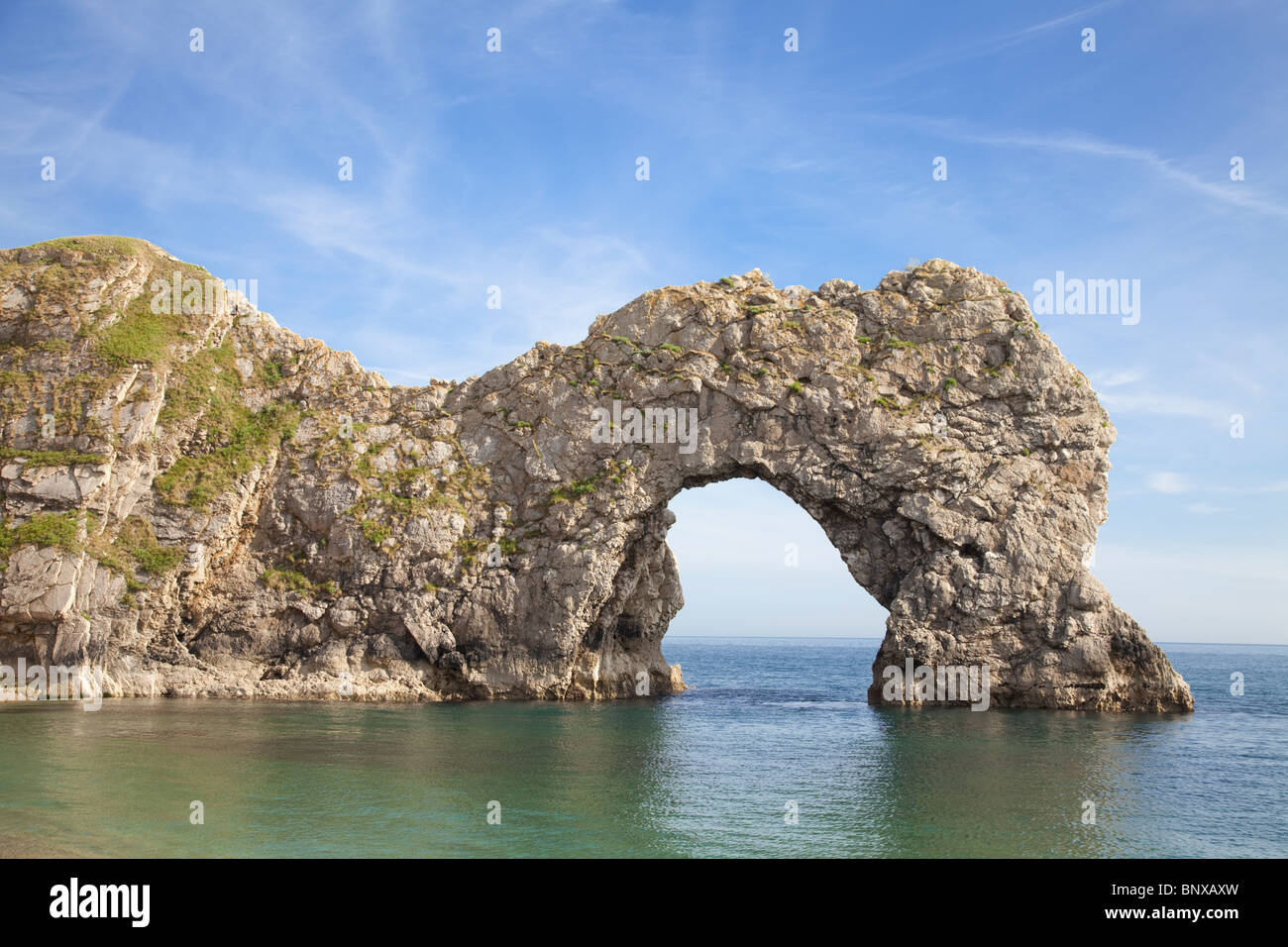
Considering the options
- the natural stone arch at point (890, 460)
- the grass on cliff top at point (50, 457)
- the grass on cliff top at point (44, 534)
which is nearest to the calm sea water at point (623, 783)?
the natural stone arch at point (890, 460)

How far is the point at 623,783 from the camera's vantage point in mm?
27297

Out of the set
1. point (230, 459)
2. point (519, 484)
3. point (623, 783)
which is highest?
point (230, 459)

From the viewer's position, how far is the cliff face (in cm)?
Answer: 4616

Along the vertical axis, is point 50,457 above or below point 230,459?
below

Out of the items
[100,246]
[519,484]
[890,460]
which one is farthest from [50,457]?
[890,460]

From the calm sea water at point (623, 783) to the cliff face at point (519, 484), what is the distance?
17.2ft

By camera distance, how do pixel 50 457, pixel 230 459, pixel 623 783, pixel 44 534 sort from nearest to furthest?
1. pixel 623 783
2. pixel 44 534
3. pixel 50 457
4. pixel 230 459

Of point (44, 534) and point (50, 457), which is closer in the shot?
point (44, 534)

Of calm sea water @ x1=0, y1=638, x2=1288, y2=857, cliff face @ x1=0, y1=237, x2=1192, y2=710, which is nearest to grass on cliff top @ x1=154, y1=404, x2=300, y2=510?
cliff face @ x1=0, y1=237, x2=1192, y2=710

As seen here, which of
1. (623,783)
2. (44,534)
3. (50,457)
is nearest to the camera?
(623,783)

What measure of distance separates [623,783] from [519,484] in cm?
2835

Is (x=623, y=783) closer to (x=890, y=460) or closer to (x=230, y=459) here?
(x=890, y=460)

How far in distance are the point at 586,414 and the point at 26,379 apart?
Answer: 30.8m

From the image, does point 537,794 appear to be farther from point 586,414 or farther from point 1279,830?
point 586,414
